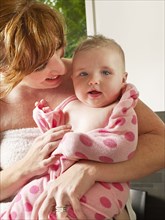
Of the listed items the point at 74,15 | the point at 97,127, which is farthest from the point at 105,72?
the point at 74,15

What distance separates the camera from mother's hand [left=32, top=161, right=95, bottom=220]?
96 centimetres

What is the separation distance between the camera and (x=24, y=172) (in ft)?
3.67

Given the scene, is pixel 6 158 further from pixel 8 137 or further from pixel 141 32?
pixel 141 32

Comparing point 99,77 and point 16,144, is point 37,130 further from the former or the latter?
point 99,77

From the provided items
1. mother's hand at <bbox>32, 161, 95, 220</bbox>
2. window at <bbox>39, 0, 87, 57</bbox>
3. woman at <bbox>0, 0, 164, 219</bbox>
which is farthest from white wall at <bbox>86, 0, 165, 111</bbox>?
mother's hand at <bbox>32, 161, 95, 220</bbox>

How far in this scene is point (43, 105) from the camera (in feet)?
3.97

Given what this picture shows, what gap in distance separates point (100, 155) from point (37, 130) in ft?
0.99

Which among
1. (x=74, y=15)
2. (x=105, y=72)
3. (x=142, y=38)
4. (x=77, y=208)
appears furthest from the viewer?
(x=74, y=15)

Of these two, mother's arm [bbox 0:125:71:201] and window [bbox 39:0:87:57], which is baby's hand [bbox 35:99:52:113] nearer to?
mother's arm [bbox 0:125:71:201]

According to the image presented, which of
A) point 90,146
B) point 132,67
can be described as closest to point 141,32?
point 132,67

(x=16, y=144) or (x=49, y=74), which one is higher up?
(x=49, y=74)

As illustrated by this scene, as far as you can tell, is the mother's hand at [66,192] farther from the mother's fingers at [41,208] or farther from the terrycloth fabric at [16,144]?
the terrycloth fabric at [16,144]

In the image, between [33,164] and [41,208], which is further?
[33,164]

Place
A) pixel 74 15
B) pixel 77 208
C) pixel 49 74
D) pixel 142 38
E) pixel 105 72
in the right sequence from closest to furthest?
pixel 77 208
pixel 105 72
pixel 49 74
pixel 142 38
pixel 74 15
